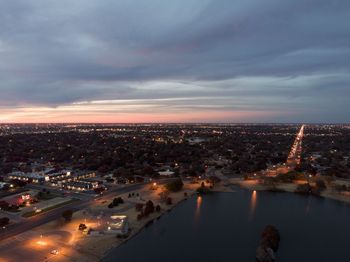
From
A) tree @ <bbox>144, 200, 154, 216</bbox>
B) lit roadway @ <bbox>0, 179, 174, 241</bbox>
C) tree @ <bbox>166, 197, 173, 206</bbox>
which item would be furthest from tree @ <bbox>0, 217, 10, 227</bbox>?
tree @ <bbox>166, 197, 173, 206</bbox>

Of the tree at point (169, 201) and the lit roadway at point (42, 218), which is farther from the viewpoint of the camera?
the tree at point (169, 201)

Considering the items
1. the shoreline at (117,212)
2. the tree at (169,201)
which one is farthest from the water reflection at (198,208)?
the tree at (169,201)

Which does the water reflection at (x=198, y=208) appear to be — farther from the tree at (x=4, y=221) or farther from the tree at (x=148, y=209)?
the tree at (x=4, y=221)

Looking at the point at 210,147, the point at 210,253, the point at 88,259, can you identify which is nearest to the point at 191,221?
the point at 210,253

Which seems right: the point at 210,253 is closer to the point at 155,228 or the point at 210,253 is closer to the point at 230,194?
the point at 155,228

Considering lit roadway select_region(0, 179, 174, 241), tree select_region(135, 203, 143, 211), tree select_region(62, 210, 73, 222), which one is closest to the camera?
lit roadway select_region(0, 179, 174, 241)

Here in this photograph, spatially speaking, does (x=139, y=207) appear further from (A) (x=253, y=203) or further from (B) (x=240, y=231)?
(A) (x=253, y=203)

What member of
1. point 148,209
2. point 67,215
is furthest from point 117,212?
point 67,215

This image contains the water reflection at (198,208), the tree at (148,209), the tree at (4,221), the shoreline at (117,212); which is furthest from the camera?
the water reflection at (198,208)

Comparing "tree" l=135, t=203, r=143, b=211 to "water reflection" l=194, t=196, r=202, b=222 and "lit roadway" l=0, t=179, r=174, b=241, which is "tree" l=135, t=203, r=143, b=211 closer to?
"lit roadway" l=0, t=179, r=174, b=241
